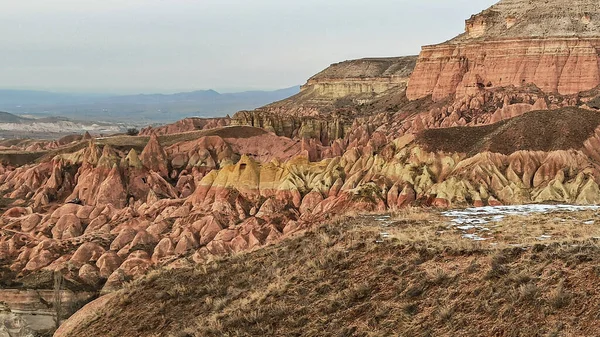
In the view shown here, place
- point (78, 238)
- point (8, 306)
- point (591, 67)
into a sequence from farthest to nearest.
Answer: point (591, 67)
point (78, 238)
point (8, 306)

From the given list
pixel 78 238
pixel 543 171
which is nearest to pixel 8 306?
pixel 78 238

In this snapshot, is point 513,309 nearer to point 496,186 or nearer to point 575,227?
point 575,227

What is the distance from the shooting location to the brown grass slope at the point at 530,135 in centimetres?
4178

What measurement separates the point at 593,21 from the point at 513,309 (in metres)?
91.0

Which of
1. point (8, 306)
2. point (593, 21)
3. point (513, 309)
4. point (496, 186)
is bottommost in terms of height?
point (8, 306)

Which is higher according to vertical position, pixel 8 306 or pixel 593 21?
pixel 593 21

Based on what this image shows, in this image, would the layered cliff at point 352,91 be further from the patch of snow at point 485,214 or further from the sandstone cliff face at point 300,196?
the patch of snow at point 485,214

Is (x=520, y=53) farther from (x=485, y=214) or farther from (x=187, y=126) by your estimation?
(x=485, y=214)

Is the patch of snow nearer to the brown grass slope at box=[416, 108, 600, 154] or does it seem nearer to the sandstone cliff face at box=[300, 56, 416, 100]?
the brown grass slope at box=[416, 108, 600, 154]

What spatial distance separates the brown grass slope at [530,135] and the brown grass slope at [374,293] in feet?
88.9

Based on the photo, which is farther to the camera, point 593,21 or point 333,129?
point 593,21

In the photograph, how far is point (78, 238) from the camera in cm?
4312

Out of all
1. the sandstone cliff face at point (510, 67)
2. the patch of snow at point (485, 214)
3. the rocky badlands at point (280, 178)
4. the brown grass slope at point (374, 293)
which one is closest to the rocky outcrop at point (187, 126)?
the rocky badlands at point (280, 178)

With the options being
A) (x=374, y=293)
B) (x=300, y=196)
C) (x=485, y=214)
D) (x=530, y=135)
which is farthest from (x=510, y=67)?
(x=374, y=293)
